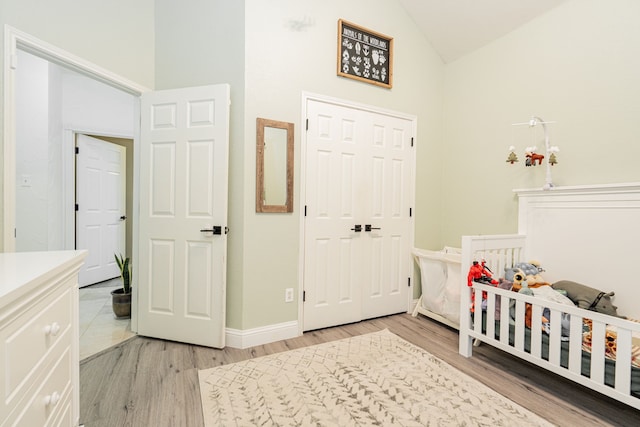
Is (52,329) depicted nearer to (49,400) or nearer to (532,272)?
(49,400)

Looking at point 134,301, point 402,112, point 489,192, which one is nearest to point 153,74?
point 134,301

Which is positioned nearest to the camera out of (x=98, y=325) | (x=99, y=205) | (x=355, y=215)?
(x=98, y=325)

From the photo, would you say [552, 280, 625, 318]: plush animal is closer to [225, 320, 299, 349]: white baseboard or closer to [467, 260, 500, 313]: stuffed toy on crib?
[467, 260, 500, 313]: stuffed toy on crib

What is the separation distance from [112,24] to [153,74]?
Answer: 1.28 feet

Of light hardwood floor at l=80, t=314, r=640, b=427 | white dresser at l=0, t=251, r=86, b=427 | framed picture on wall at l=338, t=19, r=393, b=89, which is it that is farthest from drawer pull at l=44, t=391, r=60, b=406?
framed picture on wall at l=338, t=19, r=393, b=89

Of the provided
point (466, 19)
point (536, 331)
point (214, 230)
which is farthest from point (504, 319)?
point (466, 19)

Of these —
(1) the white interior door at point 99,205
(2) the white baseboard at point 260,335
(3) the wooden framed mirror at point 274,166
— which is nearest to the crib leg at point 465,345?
(2) the white baseboard at point 260,335

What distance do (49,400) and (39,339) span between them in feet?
0.77

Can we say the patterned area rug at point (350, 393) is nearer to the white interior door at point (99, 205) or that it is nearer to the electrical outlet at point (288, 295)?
the electrical outlet at point (288, 295)

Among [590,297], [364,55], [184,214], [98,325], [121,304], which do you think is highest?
[364,55]

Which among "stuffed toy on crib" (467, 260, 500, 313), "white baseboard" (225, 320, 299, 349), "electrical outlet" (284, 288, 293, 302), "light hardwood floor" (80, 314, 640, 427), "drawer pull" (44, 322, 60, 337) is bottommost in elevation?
"light hardwood floor" (80, 314, 640, 427)

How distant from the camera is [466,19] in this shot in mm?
2725

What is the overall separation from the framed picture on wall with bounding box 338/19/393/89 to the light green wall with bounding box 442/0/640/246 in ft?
2.72

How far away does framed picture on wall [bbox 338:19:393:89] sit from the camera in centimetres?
260
